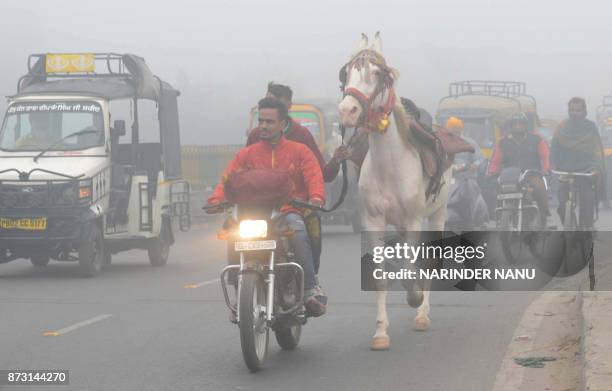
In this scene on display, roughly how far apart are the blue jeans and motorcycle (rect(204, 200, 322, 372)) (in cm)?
4

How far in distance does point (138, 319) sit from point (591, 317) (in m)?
4.32

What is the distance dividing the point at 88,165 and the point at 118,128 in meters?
0.72

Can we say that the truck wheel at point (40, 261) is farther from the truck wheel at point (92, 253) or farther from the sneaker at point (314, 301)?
the sneaker at point (314, 301)

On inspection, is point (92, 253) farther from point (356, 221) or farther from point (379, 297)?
point (356, 221)

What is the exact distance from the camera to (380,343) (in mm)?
9914

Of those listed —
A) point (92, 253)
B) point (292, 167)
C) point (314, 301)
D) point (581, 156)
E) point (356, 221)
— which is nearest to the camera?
point (314, 301)

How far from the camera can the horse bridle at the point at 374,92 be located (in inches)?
383

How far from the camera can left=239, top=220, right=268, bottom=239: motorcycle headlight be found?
29.2 feet

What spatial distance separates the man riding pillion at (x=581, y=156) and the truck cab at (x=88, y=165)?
5731 millimetres

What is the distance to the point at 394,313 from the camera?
1222 centimetres

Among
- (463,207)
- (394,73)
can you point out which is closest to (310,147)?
(394,73)

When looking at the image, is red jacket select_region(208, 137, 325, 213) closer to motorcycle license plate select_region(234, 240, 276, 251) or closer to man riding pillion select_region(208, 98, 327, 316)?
man riding pillion select_region(208, 98, 327, 316)

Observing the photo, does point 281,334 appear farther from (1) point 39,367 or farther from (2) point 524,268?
(2) point 524,268

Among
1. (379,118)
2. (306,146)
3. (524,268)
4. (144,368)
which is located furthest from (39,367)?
(524,268)
